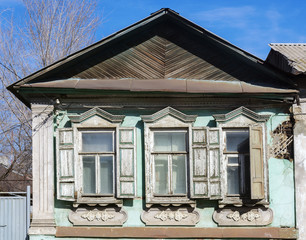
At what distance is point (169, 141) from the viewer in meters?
8.98

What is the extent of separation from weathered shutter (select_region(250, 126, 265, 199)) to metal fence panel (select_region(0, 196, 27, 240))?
4369 millimetres

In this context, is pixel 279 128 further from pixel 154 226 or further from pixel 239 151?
pixel 154 226

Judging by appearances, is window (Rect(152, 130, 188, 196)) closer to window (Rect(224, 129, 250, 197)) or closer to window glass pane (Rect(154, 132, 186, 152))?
window glass pane (Rect(154, 132, 186, 152))

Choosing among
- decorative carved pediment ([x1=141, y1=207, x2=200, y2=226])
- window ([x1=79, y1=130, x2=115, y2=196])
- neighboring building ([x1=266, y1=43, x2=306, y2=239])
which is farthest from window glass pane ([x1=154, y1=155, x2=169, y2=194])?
neighboring building ([x1=266, y1=43, x2=306, y2=239])

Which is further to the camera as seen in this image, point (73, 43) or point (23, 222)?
point (73, 43)

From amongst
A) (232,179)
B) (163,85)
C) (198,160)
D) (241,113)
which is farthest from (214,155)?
(163,85)

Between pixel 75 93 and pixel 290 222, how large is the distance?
461 centimetres

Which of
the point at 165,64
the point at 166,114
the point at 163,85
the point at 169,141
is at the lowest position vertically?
the point at 169,141

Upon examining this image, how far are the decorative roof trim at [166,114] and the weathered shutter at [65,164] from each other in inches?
56.0

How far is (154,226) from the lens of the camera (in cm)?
884

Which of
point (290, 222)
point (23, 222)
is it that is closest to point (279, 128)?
point (290, 222)

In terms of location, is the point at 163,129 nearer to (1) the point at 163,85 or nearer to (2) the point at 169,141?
(2) the point at 169,141

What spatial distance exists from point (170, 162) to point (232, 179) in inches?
46.8

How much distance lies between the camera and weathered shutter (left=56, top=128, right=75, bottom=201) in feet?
28.5
